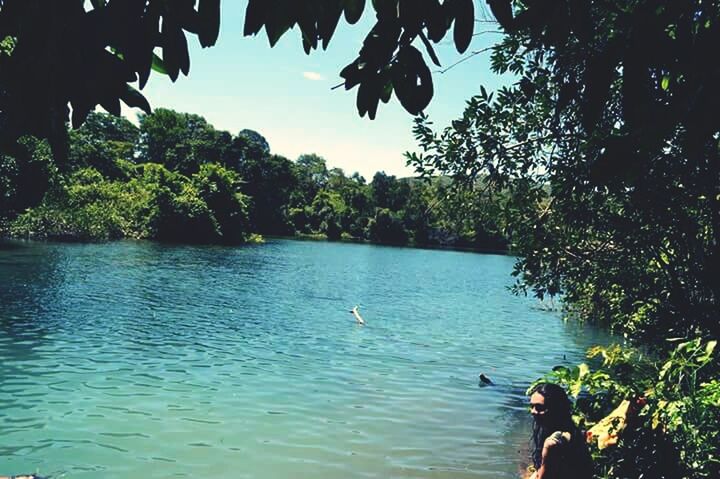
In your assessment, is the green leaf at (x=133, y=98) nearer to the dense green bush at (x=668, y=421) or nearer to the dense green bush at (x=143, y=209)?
the dense green bush at (x=668, y=421)

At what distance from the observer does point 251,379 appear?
1509cm

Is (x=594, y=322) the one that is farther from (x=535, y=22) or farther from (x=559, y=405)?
(x=535, y=22)

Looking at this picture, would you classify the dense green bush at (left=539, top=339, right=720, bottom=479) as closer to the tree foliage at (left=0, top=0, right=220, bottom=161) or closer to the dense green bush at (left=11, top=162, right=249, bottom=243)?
the tree foliage at (left=0, top=0, right=220, bottom=161)

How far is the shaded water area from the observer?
1017cm

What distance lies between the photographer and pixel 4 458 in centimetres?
931

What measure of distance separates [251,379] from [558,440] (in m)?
11.2

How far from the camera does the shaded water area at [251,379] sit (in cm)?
1017

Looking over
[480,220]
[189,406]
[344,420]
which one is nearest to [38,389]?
[189,406]

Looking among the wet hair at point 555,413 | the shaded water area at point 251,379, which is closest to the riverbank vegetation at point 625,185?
the wet hair at point 555,413

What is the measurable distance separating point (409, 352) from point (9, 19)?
19.2 metres

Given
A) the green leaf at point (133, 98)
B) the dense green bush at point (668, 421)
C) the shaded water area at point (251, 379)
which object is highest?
the green leaf at point (133, 98)

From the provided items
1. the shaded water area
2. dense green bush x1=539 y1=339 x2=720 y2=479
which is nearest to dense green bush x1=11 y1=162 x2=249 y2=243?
the shaded water area

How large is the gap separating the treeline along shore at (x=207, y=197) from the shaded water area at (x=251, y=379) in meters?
4.27

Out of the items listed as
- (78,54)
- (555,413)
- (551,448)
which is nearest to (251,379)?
(555,413)
